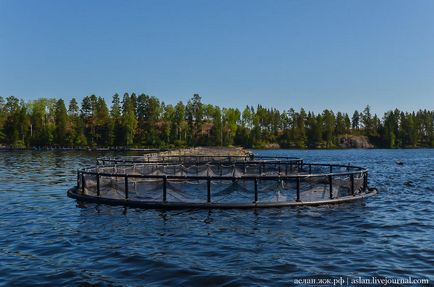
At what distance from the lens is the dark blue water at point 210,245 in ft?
37.7

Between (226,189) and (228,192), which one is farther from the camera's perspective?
(226,189)

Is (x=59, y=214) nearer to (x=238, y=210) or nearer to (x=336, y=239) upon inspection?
(x=238, y=210)

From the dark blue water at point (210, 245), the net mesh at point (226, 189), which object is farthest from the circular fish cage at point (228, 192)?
the dark blue water at point (210, 245)

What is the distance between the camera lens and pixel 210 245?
48.2 feet

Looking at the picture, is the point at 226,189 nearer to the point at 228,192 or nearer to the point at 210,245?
the point at 228,192

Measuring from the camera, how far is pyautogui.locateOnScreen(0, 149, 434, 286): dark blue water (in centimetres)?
1148

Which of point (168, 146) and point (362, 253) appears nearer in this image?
point (362, 253)

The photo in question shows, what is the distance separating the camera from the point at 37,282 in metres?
11.0

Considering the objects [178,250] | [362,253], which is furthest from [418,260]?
[178,250]

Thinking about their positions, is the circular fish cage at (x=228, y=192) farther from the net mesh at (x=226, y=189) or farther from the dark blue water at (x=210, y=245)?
the dark blue water at (x=210, y=245)

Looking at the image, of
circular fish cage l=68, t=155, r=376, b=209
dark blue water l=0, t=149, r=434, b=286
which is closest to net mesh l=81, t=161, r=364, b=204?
circular fish cage l=68, t=155, r=376, b=209

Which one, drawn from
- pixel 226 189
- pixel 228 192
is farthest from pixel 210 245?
pixel 226 189

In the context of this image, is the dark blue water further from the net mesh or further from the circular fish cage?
the net mesh

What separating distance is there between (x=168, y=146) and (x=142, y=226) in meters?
171
